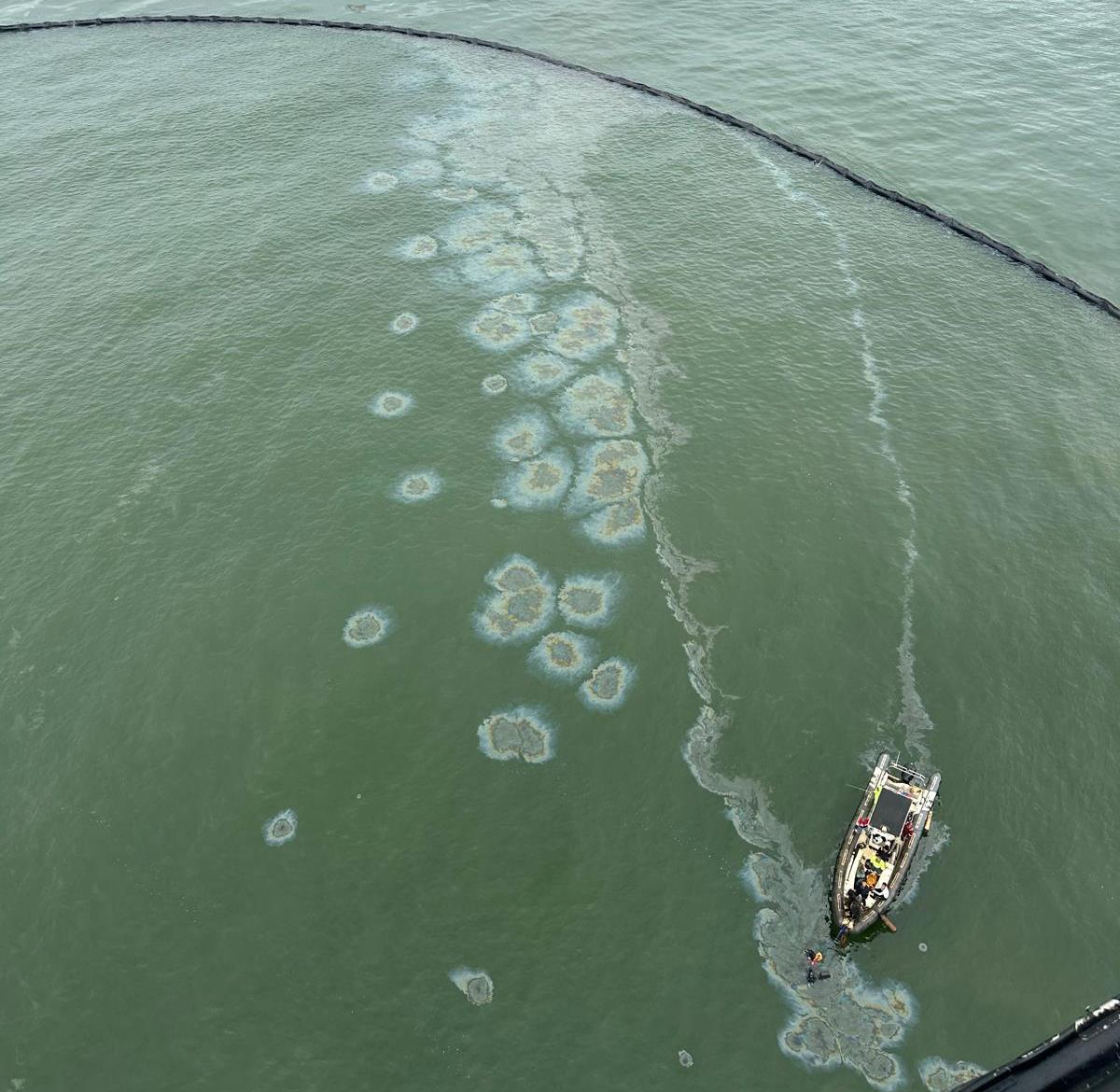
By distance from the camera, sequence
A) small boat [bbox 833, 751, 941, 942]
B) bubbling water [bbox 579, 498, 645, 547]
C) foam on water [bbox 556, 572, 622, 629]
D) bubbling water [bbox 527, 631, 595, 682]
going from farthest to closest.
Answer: bubbling water [bbox 579, 498, 645, 547]
foam on water [bbox 556, 572, 622, 629]
bubbling water [bbox 527, 631, 595, 682]
small boat [bbox 833, 751, 941, 942]

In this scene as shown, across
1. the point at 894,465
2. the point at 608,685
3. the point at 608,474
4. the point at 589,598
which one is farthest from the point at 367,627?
the point at 894,465

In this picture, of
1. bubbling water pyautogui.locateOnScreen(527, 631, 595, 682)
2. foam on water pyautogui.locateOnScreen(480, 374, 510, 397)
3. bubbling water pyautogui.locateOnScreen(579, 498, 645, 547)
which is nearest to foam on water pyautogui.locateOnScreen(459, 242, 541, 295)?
foam on water pyautogui.locateOnScreen(480, 374, 510, 397)

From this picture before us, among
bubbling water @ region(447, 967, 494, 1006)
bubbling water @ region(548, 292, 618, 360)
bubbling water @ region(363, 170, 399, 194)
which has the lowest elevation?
bubbling water @ region(447, 967, 494, 1006)

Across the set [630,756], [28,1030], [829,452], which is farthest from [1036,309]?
[28,1030]

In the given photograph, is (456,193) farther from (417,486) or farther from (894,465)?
(894,465)

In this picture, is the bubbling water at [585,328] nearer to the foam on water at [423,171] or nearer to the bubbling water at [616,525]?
the bubbling water at [616,525]

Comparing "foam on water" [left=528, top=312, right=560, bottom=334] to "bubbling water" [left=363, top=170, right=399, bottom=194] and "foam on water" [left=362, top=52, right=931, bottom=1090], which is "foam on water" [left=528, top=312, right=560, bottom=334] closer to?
"foam on water" [left=362, top=52, right=931, bottom=1090]

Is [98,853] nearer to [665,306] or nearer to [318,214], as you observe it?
[665,306]
